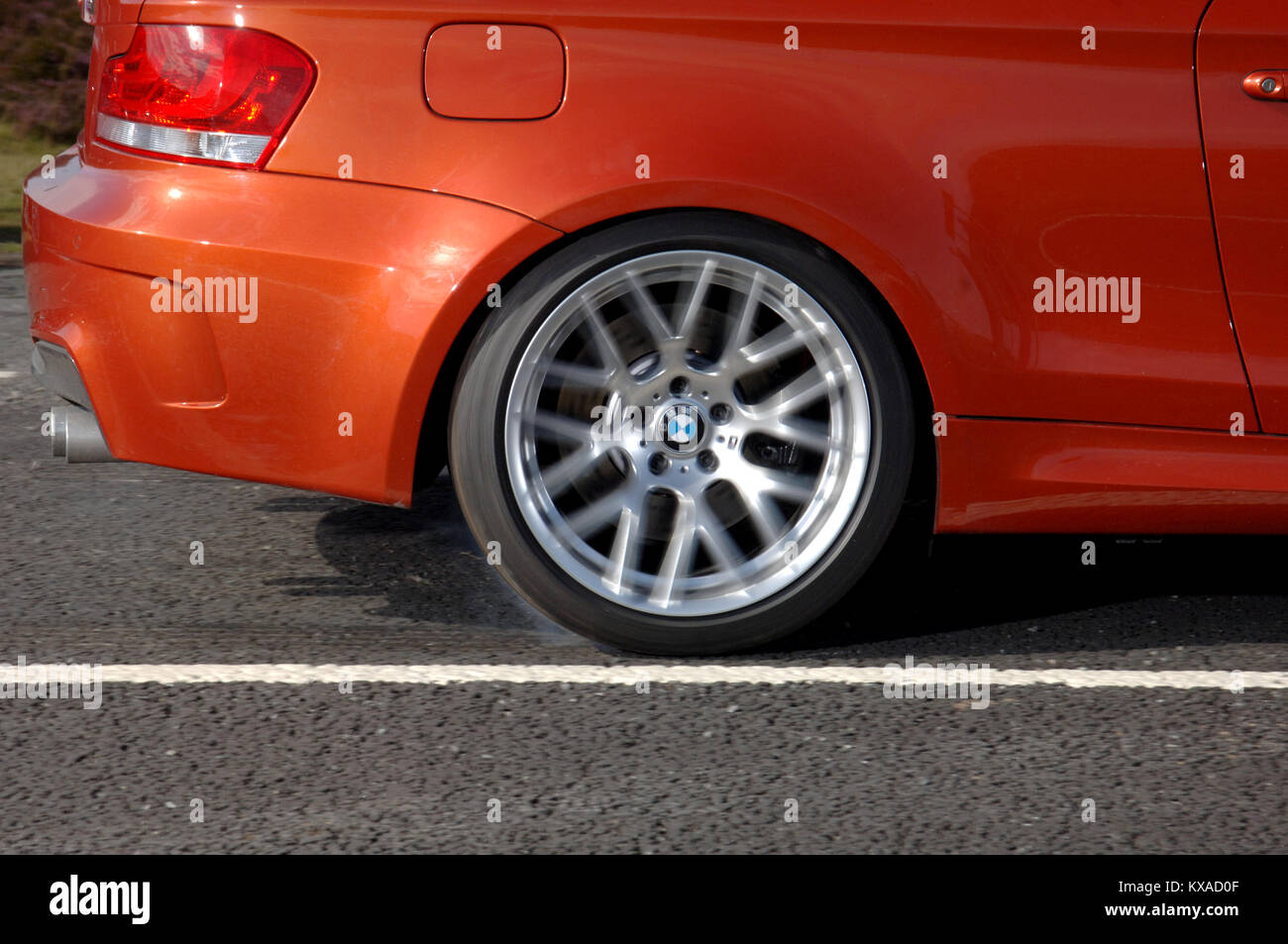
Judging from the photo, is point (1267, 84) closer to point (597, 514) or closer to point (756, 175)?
point (756, 175)

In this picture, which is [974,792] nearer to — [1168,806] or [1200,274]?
[1168,806]

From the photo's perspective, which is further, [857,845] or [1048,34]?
[1048,34]

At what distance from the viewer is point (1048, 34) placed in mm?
3414

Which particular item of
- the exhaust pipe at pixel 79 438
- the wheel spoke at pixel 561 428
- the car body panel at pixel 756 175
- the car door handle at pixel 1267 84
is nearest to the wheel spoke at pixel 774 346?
the car body panel at pixel 756 175

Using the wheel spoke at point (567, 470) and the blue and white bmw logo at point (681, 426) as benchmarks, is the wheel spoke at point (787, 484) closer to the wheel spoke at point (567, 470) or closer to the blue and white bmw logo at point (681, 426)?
the blue and white bmw logo at point (681, 426)

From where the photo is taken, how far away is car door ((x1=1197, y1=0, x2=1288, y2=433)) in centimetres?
341

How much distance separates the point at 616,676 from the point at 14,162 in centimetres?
1030

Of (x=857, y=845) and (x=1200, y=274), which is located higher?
(x=1200, y=274)

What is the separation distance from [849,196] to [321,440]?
45.1 inches

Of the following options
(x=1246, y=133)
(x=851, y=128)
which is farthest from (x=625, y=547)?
(x=1246, y=133)

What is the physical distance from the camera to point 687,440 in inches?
145

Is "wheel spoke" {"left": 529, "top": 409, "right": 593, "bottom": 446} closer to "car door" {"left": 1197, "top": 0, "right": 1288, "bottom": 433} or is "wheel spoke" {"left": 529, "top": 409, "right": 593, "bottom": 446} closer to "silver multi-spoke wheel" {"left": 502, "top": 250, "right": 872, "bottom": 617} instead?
"silver multi-spoke wheel" {"left": 502, "top": 250, "right": 872, "bottom": 617}
